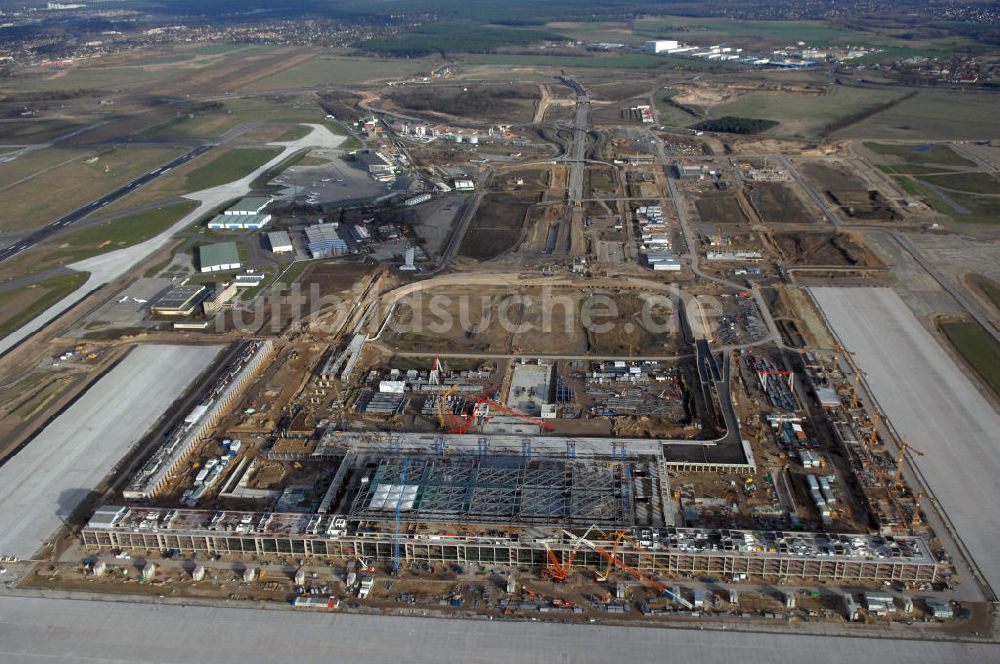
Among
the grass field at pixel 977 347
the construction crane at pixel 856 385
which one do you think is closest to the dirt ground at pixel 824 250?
the grass field at pixel 977 347

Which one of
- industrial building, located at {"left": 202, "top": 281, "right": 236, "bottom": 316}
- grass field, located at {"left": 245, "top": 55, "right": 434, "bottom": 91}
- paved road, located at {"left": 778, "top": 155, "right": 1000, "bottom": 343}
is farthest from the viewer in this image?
grass field, located at {"left": 245, "top": 55, "right": 434, "bottom": 91}

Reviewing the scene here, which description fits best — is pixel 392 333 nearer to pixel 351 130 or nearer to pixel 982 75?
pixel 351 130

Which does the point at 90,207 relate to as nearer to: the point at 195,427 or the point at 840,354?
the point at 195,427

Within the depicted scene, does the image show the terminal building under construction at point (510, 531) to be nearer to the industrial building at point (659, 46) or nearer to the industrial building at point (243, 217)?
the industrial building at point (243, 217)

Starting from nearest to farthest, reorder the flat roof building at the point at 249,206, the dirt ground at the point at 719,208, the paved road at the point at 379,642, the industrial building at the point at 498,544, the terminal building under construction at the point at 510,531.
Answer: the paved road at the point at 379,642, the industrial building at the point at 498,544, the terminal building under construction at the point at 510,531, the dirt ground at the point at 719,208, the flat roof building at the point at 249,206

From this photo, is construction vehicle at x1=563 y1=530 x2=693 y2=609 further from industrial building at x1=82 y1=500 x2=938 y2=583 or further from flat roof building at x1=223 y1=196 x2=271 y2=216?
flat roof building at x1=223 y1=196 x2=271 y2=216

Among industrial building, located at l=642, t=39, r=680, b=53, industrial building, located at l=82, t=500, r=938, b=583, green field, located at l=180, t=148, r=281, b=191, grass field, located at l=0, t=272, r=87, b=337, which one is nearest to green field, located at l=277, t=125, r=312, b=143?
green field, located at l=180, t=148, r=281, b=191
